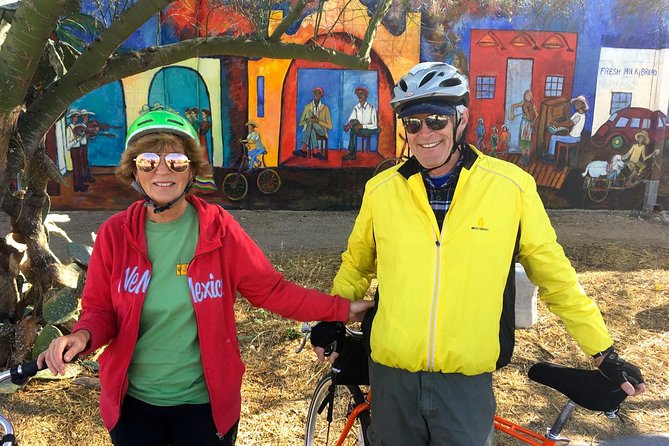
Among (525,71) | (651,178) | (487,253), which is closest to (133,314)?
(487,253)

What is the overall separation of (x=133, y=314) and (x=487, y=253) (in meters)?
1.36

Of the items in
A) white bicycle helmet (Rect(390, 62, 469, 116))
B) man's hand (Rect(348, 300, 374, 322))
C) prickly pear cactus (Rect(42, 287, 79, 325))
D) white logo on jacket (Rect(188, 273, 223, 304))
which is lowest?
prickly pear cactus (Rect(42, 287, 79, 325))

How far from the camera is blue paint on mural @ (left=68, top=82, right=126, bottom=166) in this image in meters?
10.0

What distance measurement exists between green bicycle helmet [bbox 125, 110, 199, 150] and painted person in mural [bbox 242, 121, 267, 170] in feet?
27.8

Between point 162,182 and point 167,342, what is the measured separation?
635mm

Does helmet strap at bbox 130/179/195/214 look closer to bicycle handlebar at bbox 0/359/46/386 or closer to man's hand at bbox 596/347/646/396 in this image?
bicycle handlebar at bbox 0/359/46/386

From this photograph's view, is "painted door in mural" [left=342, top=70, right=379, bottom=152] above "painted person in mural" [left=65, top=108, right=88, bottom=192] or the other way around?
above

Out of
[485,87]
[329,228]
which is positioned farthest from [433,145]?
[485,87]

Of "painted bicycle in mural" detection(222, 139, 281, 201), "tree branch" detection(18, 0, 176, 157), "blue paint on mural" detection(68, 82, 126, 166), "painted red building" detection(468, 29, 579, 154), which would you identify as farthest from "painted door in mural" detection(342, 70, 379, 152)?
"tree branch" detection(18, 0, 176, 157)

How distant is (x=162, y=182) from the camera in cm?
202

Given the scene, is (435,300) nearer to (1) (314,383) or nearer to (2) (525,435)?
(2) (525,435)

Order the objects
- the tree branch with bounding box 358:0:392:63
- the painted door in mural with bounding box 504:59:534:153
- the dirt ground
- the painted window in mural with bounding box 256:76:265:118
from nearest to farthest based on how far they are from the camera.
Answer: the tree branch with bounding box 358:0:392:63 → the dirt ground → the painted window in mural with bounding box 256:76:265:118 → the painted door in mural with bounding box 504:59:534:153

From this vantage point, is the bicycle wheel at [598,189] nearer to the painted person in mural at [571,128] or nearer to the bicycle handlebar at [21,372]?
the painted person in mural at [571,128]

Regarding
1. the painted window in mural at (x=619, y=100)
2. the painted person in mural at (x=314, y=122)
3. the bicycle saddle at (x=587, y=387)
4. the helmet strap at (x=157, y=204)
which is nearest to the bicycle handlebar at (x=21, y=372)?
the helmet strap at (x=157, y=204)
